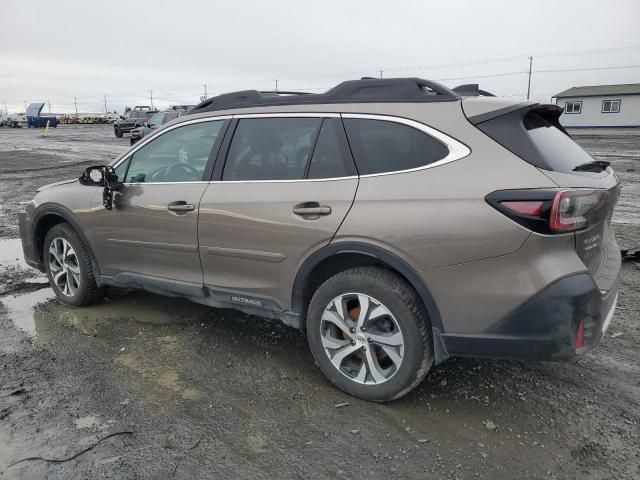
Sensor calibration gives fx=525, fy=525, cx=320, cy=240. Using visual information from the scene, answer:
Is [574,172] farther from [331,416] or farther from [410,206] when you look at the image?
[331,416]

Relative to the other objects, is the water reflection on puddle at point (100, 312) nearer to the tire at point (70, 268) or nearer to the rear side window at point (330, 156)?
the tire at point (70, 268)

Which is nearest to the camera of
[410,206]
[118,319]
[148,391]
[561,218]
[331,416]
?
[561,218]

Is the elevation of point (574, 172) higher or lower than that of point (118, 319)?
higher

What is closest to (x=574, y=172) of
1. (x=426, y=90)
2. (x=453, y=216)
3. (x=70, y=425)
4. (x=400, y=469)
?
(x=453, y=216)

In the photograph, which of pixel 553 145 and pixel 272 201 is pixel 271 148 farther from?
pixel 553 145

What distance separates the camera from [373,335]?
3064 millimetres

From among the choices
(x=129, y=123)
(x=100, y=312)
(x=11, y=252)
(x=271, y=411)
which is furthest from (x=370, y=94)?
(x=129, y=123)

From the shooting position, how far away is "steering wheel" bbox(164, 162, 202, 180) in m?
3.87

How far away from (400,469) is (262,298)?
1.42m

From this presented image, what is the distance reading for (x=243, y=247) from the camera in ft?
11.4

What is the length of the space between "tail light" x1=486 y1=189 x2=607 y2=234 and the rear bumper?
27 centimetres

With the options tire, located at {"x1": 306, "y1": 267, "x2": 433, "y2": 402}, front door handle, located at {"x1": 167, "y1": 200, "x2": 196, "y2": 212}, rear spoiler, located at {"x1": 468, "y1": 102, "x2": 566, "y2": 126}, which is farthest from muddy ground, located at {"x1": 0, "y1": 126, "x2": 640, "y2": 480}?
rear spoiler, located at {"x1": 468, "y1": 102, "x2": 566, "y2": 126}

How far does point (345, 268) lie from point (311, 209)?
0.42m

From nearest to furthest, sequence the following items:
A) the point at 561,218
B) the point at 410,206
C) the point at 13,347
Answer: the point at 561,218
the point at 410,206
the point at 13,347
